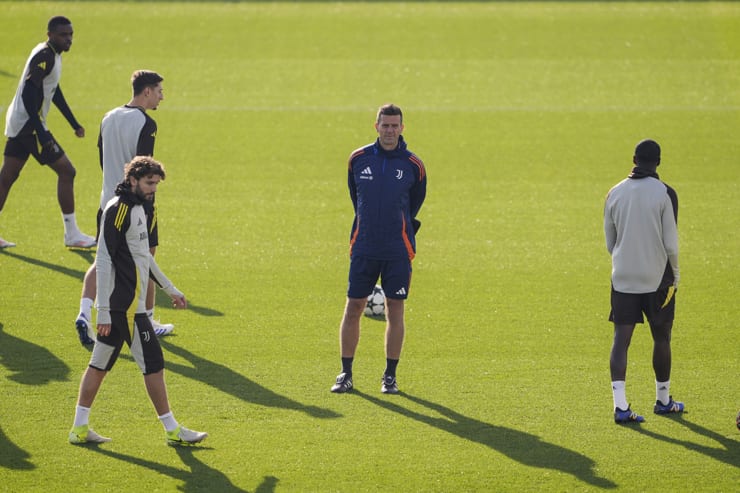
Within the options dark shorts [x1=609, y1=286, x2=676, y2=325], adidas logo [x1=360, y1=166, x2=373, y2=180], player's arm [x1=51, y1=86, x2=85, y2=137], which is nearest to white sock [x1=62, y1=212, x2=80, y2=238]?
player's arm [x1=51, y1=86, x2=85, y2=137]

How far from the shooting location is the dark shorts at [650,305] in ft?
26.2

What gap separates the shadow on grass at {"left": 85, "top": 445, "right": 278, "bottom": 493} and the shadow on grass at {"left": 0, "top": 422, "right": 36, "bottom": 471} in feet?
1.39

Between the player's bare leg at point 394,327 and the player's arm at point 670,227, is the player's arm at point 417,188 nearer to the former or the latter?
the player's bare leg at point 394,327

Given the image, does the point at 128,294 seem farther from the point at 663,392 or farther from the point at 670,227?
the point at 663,392

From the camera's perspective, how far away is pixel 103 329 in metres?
7.36

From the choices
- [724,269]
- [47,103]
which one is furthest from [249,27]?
[724,269]

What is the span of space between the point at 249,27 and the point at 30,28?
4.51 metres

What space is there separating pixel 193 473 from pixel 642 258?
351 cm

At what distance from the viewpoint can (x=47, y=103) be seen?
1193cm

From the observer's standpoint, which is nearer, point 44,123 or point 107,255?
point 107,255

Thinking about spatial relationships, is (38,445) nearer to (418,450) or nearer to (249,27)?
(418,450)

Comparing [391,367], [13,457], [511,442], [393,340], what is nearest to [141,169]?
[13,457]

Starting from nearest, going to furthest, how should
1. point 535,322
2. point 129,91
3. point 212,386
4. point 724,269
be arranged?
point 212,386 < point 535,322 < point 724,269 < point 129,91

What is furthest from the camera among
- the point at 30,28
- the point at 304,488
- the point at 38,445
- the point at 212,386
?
the point at 30,28
